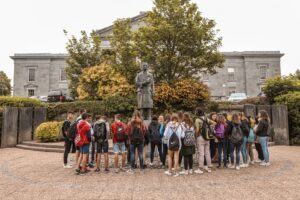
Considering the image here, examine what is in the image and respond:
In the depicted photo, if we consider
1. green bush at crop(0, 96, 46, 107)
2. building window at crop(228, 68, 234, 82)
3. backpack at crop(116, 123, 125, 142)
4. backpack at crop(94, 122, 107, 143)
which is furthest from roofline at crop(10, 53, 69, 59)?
backpack at crop(116, 123, 125, 142)

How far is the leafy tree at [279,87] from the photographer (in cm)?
1630

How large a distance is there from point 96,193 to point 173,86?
12.7m

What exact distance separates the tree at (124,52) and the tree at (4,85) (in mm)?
32940

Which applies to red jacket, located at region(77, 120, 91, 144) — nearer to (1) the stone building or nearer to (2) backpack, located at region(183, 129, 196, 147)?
(2) backpack, located at region(183, 129, 196, 147)

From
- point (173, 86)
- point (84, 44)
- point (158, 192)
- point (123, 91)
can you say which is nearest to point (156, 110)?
point (173, 86)

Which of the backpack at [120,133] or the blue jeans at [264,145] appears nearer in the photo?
the backpack at [120,133]

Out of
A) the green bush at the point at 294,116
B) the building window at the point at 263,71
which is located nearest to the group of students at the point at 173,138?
the green bush at the point at 294,116

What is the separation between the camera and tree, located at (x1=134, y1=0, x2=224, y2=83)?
17969mm

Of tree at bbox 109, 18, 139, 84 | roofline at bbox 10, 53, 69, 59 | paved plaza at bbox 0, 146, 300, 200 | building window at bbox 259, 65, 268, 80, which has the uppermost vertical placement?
roofline at bbox 10, 53, 69, 59

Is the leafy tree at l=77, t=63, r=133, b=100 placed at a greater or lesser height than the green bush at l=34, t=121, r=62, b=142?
greater

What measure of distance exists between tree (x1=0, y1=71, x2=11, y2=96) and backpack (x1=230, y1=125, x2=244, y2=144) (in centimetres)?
4665

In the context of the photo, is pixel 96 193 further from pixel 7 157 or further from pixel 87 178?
pixel 7 157

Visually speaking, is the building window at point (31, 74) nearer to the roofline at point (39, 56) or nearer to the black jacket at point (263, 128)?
the roofline at point (39, 56)

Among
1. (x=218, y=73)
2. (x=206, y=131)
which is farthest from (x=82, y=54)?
(x=218, y=73)
